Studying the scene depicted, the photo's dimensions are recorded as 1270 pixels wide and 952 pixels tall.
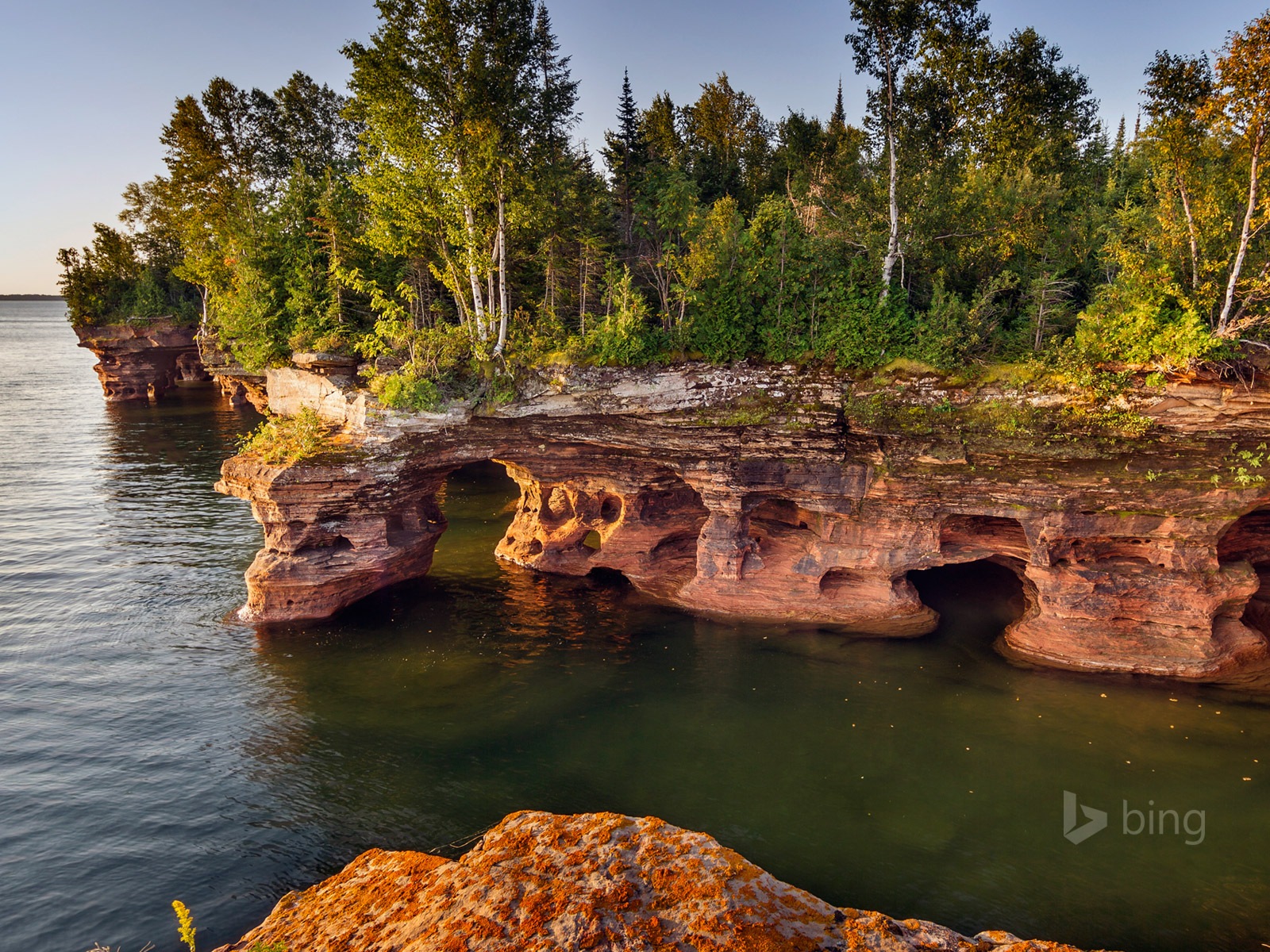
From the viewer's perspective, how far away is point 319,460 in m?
21.8

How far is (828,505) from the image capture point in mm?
22094

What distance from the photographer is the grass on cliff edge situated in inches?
864

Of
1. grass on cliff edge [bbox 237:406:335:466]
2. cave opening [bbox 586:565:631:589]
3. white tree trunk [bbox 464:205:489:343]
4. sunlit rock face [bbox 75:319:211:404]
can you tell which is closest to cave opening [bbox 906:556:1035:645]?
cave opening [bbox 586:565:631:589]

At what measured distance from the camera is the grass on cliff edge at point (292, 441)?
72.0 feet

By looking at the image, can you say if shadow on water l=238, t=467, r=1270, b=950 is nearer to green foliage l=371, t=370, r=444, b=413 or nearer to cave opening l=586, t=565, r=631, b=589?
cave opening l=586, t=565, r=631, b=589

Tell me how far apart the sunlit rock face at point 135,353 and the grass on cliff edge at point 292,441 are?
169ft

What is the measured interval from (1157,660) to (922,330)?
11585 mm

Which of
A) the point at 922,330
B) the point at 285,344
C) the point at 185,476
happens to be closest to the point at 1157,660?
the point at 922,330

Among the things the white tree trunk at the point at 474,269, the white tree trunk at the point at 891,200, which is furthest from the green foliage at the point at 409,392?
the white tree trunk at the point at 891,200

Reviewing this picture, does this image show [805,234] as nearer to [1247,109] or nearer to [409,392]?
[1247,109]

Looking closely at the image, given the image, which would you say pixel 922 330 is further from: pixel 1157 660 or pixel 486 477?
pixel 486 477

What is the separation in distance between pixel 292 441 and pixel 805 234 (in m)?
19.1

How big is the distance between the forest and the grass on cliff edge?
2709 mm

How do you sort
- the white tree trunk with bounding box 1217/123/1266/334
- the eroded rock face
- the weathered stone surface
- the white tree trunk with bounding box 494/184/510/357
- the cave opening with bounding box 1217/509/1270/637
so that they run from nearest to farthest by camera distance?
the eroded rock face → the white tree trunk with bounding box 1217/123/1266/334 → the cave opening with bounding box 1217/509/1270/637 → the white tree trunk with bounding box 494/184/510/357 → the weathered stone surface
